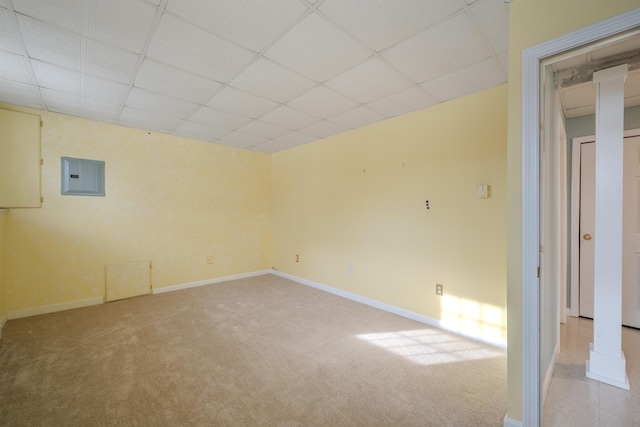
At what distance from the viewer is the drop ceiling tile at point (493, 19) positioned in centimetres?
154

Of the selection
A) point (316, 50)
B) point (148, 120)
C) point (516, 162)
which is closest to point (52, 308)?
point (148, 120)

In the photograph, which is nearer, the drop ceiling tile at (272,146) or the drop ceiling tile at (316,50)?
the drop ceiling tile at (316,50)

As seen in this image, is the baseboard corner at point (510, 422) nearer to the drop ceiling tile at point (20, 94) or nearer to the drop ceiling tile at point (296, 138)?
the drop ceiling tile at point (296, 138)

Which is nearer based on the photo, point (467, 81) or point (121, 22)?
point (121, 22)

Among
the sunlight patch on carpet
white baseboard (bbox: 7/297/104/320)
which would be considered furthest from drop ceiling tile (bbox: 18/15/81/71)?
the sunlight patch on carpet

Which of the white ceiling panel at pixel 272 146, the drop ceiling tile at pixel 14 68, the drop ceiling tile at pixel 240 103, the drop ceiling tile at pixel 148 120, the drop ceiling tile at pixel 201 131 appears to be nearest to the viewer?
the drop ceiling tile at pixel 14 68

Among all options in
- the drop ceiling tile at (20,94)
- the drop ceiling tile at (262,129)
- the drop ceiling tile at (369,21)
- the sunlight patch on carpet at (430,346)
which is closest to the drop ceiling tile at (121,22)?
the drop ceiling tile at (369,21)

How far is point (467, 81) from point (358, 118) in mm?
1268

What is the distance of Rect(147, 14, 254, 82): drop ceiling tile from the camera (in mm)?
1755

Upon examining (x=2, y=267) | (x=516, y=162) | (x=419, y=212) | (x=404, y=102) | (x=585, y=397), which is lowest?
(x=585, y=397)

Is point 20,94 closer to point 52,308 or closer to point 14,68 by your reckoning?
point 14,68

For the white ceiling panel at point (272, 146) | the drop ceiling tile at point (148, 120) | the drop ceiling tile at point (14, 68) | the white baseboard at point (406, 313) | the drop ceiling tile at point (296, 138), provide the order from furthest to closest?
the white ceiling panel at point (272, 146), the drop ceiling tile at point (296, 138), the drop ceiling tile at point (148, 120), the white baseboard at point (406, 313), the drop ceiling tile at point (14, 68)

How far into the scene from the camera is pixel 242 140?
4410mm

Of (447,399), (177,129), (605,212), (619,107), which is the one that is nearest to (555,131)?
(619,107)
